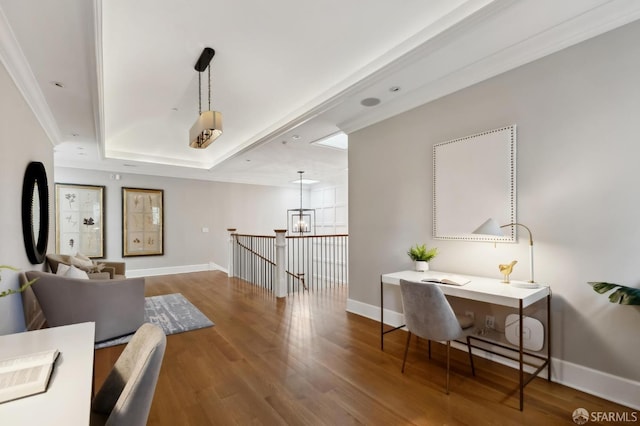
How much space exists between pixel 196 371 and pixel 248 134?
3.91m

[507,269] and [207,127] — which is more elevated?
[207,127]

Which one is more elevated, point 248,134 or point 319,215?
point 248,134

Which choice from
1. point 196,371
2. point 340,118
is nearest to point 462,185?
point 340,118

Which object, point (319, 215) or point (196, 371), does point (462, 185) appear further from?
point (319, 215)

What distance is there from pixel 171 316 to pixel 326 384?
2.66 metres

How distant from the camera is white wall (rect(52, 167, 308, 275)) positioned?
6613 millimetres

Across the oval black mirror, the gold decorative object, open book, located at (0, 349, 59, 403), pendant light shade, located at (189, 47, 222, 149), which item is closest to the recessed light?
pendant light shade, located at (189, 47, 222, 149)

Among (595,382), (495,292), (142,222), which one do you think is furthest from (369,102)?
(142,222)

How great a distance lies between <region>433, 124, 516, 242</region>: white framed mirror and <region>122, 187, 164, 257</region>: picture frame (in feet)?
21.2

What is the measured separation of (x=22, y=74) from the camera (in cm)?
259

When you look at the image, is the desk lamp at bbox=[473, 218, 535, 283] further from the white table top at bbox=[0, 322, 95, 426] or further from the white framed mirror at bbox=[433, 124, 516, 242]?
the white table top at bbox=[0, 322, 95, 426]

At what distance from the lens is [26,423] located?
0.82 m

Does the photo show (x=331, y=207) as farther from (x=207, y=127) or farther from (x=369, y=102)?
(x=207, y=127)

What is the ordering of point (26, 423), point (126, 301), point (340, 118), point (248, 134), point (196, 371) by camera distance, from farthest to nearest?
point (248, 134), point (340, 118), point (126, 301), point (196, 371), point (26, 423)
